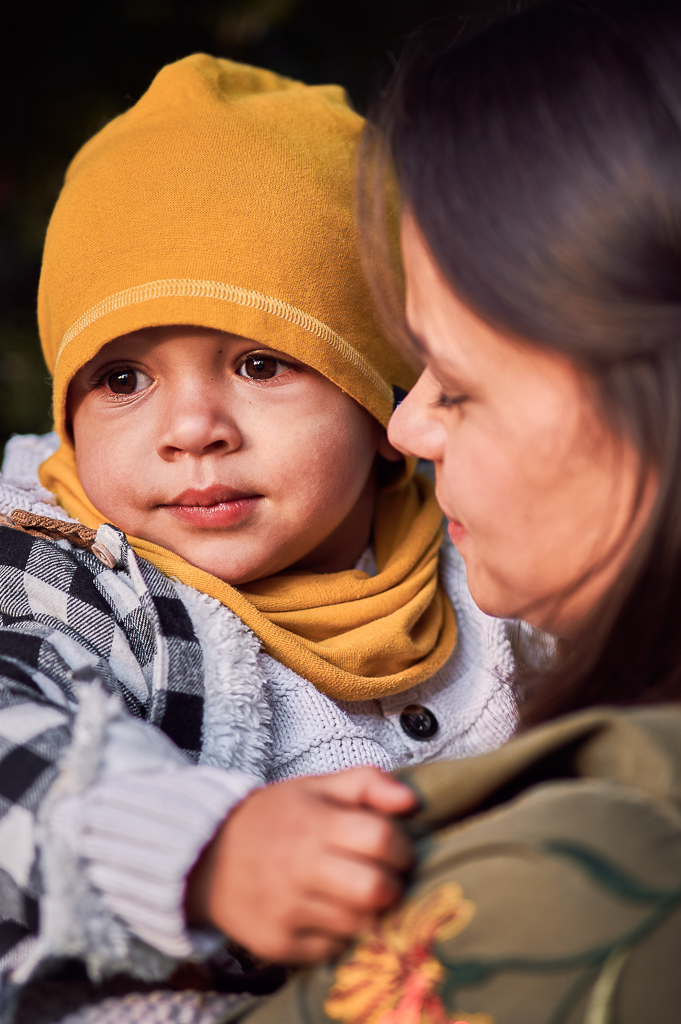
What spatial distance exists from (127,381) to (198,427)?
175 millimetres

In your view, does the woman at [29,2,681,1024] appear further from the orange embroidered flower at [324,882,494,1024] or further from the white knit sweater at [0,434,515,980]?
the white knit sweater at [0,434,515,980]

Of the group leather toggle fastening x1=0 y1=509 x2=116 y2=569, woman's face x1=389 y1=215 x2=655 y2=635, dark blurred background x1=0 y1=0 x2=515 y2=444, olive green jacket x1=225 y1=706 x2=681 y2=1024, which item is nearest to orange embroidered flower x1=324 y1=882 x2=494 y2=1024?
olive green jacket x1=225 y1=706 x2=681 y2=1024

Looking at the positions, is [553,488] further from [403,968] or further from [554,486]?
[403,968]

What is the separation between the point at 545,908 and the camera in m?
0.49

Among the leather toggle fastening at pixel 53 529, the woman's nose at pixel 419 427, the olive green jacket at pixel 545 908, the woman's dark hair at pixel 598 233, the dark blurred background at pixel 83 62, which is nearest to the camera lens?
the olive green jacket at pixel 545 908

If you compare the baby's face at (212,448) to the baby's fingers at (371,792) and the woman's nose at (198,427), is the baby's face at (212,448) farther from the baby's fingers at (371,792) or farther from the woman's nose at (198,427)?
the baby's fingers at (371,792)

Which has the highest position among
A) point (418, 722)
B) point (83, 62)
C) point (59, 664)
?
point (83, 62)

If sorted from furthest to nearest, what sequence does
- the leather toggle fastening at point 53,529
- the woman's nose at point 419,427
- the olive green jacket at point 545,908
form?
the leather toggle fastening at point 53,529 < the woman's nose at point 419,427 < the olive green jacket at point 545,908

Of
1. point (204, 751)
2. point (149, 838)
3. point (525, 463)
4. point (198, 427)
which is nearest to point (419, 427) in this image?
Answer: point (525, 463)

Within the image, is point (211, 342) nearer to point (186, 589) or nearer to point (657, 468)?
point (186, 589)

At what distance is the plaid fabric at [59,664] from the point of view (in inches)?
26.4

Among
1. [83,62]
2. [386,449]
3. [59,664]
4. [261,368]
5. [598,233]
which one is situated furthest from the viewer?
[83,62]

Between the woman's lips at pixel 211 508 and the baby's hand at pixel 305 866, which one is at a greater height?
the baby's hand at pixel 305 866

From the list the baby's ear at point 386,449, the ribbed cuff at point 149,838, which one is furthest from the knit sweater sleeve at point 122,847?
the baby's ear at point 386,449
